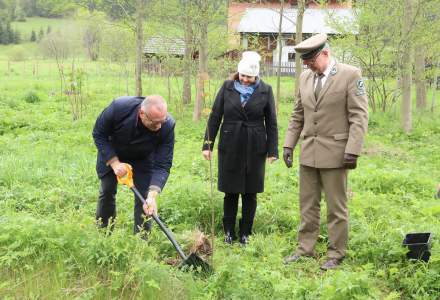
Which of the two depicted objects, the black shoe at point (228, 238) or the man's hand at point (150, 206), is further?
the black shoe at point (228, 238)

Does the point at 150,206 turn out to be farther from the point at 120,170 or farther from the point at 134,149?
the point at 134,149

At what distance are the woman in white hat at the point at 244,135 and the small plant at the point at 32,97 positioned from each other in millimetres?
10749

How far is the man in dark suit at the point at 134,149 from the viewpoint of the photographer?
12.9 ft

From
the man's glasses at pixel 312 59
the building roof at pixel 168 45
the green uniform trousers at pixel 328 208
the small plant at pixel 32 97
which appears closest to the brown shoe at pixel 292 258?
the green uniform trousers at pixel 328 208

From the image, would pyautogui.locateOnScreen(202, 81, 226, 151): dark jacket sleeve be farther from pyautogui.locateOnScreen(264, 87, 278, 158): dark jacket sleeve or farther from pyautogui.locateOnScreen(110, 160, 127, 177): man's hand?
pyautogui.locateOnScreen(110, 160, 127, 177): man's hand

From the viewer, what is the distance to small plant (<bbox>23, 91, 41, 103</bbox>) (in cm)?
1396

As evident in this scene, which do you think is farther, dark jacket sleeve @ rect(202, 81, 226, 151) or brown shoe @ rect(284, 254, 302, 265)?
dark jacket sleeve @ rect(202, 81, 226, 151)

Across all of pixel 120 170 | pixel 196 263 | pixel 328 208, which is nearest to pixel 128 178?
pixel 120 170

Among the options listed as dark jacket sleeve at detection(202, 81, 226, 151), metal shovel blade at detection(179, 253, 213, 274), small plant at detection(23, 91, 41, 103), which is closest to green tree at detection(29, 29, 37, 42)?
small plant at detection(23, 91, 41, 103)

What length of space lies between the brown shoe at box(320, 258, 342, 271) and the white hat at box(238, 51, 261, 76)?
1.70 metres

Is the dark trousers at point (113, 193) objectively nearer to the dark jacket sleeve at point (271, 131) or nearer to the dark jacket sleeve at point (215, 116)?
the dark jacket sleeve at point (215, 116)

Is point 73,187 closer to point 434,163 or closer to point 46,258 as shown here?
point 46,258

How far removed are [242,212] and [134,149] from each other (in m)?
1.23

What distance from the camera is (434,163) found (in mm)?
8477
